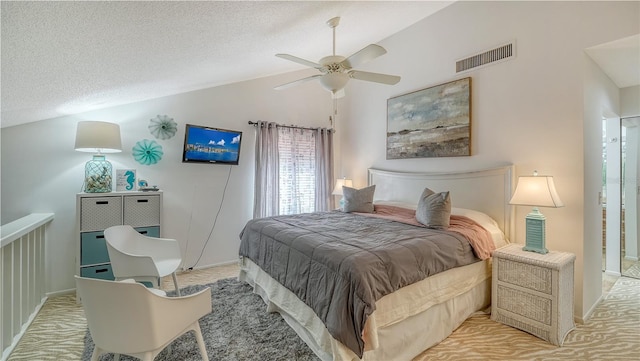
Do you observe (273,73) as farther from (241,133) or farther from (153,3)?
(153,3)

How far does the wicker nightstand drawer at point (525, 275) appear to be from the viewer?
7.18 ft

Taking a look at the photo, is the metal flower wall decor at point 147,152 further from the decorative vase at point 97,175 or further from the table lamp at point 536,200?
the table lamp at point 536,200

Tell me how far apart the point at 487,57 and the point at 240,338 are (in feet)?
12.5

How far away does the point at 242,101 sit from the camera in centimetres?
418

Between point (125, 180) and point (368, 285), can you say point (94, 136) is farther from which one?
point (368, 285)

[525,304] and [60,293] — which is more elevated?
[525,304]

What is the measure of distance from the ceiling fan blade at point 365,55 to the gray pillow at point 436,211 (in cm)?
149

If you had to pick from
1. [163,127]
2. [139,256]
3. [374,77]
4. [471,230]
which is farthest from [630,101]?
[163,127]

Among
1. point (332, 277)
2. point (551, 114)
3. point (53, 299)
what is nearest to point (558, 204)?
point (551, 114)

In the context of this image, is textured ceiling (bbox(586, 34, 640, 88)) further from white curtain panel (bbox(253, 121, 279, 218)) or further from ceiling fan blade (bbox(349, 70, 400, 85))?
white curtain panel (bbox(253, 121, 279, 218))

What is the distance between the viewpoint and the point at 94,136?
281 cm

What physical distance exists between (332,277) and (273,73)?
140 inches

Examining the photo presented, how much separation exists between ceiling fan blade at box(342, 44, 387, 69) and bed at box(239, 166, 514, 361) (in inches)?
59.0

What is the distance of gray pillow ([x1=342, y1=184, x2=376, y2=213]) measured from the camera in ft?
12.2
